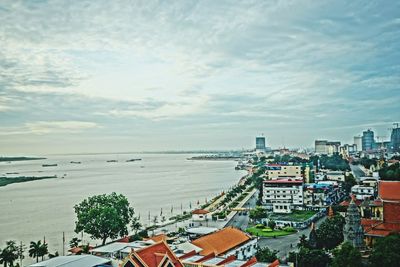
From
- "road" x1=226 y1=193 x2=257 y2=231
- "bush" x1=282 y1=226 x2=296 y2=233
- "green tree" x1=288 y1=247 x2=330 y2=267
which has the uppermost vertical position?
"green tree" x1=288 y1=247 x2=330 y2=267

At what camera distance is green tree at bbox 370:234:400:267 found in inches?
423

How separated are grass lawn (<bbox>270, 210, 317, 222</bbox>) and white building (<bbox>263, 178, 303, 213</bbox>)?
128 cm

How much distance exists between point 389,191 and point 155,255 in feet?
44.8

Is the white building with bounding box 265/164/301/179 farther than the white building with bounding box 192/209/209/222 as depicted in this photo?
Yes

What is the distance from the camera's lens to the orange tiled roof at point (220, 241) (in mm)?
13508

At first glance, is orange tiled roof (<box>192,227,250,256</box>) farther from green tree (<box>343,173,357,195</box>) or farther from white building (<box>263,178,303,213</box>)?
green tree (<box>343,173,357,195</box>)

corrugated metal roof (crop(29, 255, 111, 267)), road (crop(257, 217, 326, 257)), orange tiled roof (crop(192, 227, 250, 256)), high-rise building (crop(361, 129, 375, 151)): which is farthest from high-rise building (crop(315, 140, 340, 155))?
corrugated metal roof (crop(29, 255, 111, 267))

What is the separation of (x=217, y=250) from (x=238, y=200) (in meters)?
18.8

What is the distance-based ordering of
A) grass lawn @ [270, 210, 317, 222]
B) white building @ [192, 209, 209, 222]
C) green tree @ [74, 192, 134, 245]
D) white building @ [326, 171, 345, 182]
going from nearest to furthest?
green tree @ [74, 192, 134, 245], grass lawn @ [270, 210, 317, 222], white building @ [192, 209, 209, 222], white building @ [326, 171, 345, 182]

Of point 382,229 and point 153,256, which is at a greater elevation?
point 153,256

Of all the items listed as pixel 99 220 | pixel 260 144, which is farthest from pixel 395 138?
pixel 99 220

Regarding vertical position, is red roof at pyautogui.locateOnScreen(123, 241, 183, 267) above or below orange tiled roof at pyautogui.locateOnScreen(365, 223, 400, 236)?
above

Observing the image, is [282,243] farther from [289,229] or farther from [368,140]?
[368,140]

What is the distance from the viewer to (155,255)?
32.0 feet
